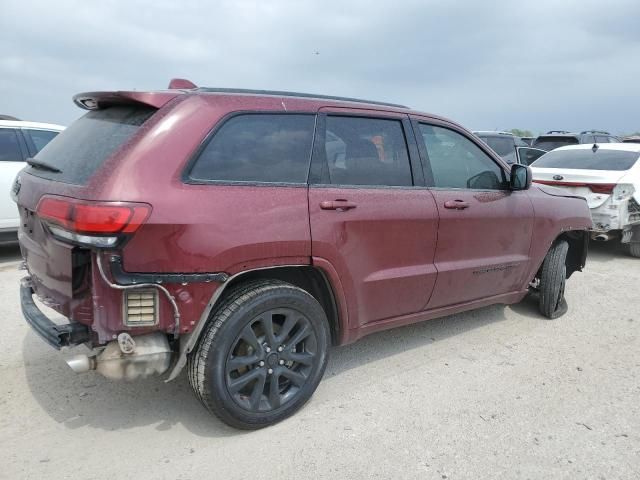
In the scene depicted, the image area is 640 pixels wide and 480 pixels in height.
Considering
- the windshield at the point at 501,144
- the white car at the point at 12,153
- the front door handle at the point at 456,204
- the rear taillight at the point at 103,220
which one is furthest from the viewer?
the windshield at the point at 501,144

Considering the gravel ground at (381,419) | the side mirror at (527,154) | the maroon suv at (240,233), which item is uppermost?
the side mirror at (527,154)

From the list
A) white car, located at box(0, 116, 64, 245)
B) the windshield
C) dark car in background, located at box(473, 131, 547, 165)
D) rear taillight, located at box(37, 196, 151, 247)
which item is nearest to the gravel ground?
rear taillight, located at box(37, 196, 151, 247)

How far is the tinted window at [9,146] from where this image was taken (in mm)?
6484

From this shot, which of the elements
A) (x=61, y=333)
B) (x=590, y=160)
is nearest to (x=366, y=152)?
(x=61, y=333)

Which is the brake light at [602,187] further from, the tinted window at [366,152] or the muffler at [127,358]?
the muffler at [127,358]

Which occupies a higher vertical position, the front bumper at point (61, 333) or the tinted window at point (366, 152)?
the tinted window at point (366, 152)

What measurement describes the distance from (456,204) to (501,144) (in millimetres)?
8360

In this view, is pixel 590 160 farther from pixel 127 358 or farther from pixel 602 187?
pixel 127 358

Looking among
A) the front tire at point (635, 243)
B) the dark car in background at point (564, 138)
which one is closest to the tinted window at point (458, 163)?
the front tire at point (635, 243)

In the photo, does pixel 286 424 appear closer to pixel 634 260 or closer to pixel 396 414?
pixel 396 414

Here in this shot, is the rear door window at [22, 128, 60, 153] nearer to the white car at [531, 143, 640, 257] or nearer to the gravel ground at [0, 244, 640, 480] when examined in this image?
the gravel ground at [0, 244, 640, 480]

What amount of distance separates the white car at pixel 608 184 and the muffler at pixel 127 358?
21.1ft

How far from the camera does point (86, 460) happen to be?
8.57ft

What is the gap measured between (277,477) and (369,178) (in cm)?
180
